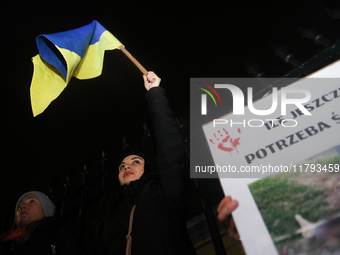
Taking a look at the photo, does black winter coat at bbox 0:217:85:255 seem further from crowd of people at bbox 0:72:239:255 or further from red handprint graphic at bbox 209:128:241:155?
red handprint graphic at bbox 209:128:241:155

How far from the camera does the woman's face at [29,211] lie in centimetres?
209

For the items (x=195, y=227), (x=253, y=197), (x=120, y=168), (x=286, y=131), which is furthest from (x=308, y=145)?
(x=195, y=227)

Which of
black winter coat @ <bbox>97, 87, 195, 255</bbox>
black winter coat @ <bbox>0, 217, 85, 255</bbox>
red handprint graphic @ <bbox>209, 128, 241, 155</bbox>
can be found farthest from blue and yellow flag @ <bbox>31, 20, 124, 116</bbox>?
red handprint graphic @ <bbox>209, 128, 241, 155</bbox>

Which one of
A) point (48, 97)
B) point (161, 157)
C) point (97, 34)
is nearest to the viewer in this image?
point (161, 157)

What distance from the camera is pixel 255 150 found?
1.33 metres

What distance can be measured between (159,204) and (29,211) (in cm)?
144

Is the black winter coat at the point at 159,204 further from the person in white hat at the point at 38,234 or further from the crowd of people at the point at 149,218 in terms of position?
the person in white hat at the point at 38,234

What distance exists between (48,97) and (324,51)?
219 cm

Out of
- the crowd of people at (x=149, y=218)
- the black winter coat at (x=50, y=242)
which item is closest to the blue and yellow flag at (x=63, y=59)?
the crowd of people at (x=149, y=218)

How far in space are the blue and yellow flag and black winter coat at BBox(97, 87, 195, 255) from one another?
2.42ft

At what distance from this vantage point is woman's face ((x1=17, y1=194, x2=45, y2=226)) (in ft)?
6.85

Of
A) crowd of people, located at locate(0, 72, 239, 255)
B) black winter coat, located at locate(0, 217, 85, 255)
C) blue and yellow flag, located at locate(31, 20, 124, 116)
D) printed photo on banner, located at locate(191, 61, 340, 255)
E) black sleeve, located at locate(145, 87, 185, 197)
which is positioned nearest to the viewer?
printed photo on banner, located at locate(191, 61, 340, 255)

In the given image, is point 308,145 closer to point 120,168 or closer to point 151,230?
point 151,230

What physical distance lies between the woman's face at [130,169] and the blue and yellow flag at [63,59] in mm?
825
